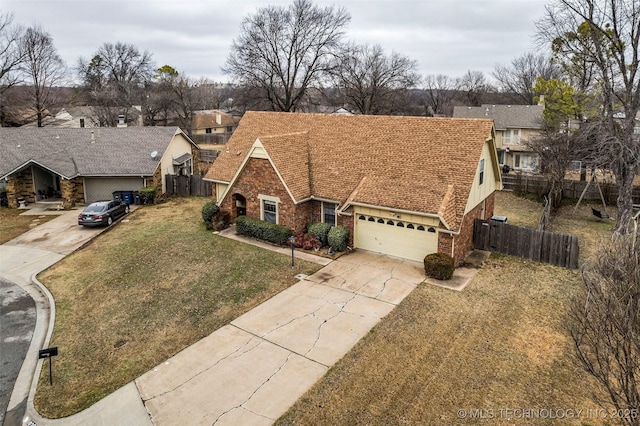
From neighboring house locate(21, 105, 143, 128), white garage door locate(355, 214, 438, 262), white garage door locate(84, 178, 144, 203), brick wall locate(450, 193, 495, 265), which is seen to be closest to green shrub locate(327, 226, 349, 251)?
white garage door locate(355, 214, 438, 262)

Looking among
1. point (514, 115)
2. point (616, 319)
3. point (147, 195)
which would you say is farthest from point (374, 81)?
point (616, 319)

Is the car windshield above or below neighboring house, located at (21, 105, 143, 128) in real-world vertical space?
below

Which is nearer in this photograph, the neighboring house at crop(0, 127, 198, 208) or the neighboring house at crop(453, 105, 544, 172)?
the neighboring house at crop(0, 127, 198, 208)

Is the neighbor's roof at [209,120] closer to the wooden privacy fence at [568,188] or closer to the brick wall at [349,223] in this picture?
the wooden privacy fence at [568,188]

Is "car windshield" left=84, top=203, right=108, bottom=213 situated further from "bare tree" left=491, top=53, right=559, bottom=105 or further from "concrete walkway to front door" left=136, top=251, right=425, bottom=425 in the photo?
"bare tree" left=491, top=53, right=559, bottom=105

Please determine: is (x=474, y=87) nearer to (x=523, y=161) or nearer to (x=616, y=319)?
(x=523, y=161)

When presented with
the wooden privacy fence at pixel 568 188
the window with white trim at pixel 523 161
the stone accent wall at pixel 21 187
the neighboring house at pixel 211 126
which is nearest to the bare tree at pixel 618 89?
the wooden privacy fence at pixel 568 188

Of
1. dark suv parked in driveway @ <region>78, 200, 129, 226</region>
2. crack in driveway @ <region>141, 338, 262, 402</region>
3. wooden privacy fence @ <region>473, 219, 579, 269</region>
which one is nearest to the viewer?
crack in driveway @ <region>141, 338, 262, 402</region>
